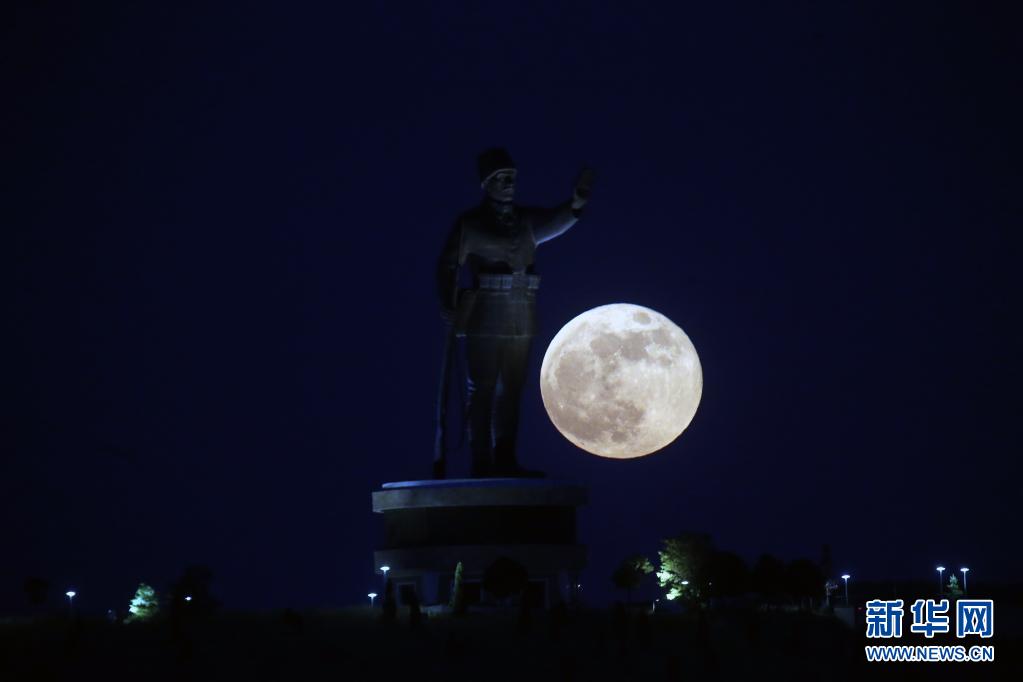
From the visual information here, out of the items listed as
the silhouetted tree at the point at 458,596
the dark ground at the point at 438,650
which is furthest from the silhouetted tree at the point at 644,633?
the silhouetted tree at the point at 458,596

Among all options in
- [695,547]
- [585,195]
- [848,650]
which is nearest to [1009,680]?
[848,650]

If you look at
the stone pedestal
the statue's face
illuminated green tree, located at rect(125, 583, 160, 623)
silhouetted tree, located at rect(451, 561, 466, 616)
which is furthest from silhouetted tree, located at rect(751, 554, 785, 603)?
illuminated green tree, located at rect(125, 583, 160, 623)

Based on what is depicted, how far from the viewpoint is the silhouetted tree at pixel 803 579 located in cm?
3173

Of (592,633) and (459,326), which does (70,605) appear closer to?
(459,326)

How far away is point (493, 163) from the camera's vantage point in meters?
27.2

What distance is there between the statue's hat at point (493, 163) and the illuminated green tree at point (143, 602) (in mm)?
8729

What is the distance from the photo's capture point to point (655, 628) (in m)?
23.4

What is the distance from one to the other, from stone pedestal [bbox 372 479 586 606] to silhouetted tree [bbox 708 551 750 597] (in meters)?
2.99

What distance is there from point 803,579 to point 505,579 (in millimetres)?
8518

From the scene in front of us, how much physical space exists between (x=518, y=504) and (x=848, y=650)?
19.8 feet

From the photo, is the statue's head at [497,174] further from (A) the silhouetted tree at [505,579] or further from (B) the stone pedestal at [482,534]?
(A) the silhouetted tree at [505,579]

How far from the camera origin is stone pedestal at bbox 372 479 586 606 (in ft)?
88.1

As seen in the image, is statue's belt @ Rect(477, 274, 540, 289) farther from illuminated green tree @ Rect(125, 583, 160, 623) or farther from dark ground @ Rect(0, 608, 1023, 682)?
illuminated green tree @ Rect(125, 583, 160, 623)

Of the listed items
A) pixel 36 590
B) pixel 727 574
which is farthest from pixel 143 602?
pixel 727 574
